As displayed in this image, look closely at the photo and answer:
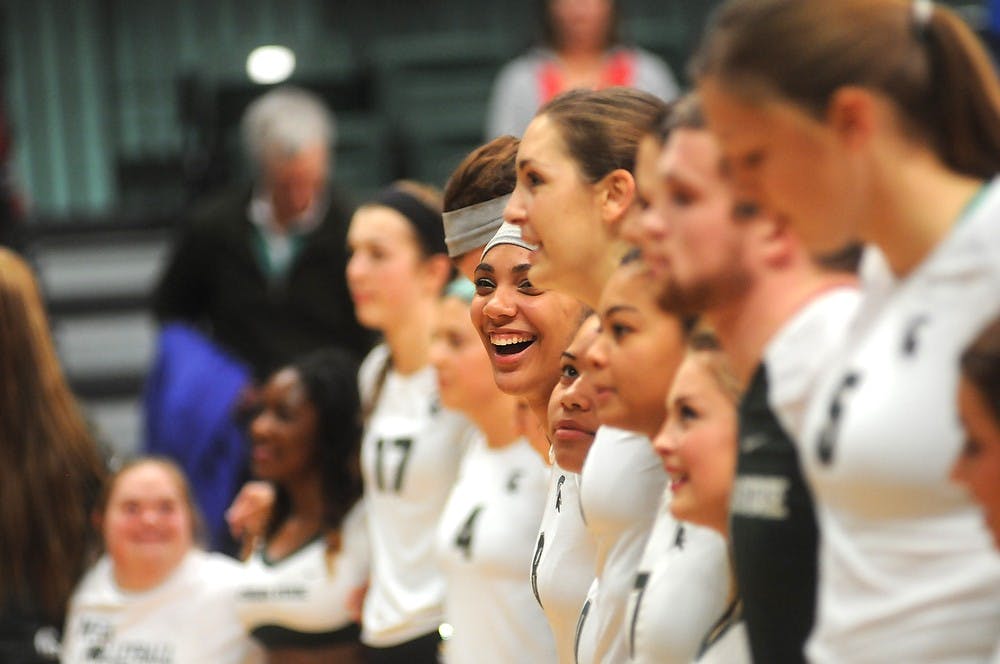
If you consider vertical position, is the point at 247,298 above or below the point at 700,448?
below

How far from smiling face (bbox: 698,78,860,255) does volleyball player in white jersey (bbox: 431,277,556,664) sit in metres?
1.91

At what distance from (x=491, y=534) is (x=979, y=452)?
6.99 ft

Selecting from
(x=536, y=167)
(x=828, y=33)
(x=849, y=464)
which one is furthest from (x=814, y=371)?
(x=536, y=167)

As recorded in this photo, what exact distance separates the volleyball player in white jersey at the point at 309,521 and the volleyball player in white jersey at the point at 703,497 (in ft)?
8.73

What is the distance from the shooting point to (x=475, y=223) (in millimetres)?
3598

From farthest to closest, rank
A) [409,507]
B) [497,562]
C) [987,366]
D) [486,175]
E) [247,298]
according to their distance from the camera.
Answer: [247,298], [409,507], [497,562], [486,175], [987,366]

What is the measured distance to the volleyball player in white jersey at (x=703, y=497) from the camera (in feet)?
8.18

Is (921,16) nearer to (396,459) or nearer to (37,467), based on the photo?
(396,459)

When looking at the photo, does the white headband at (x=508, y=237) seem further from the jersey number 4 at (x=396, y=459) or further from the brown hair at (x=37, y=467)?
the brown hair at (x=37, y=467)

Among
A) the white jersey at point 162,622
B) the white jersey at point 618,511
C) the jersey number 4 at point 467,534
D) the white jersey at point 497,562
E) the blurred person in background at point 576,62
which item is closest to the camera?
the white jersey at point 618,511

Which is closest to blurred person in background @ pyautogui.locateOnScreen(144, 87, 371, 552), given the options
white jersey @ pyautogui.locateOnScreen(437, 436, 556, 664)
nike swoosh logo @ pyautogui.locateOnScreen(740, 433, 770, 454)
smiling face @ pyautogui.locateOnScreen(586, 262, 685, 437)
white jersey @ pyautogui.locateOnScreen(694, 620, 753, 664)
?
white jersey @ pyautogui.locateOnScreen(437, 436, 556, 664)

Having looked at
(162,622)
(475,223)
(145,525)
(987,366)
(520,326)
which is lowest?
(162,622)

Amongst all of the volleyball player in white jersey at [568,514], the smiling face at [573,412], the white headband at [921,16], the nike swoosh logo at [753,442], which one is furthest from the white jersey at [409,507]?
the white headband at [921,16]

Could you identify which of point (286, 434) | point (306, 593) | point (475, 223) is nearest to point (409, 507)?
point (306, 593)
